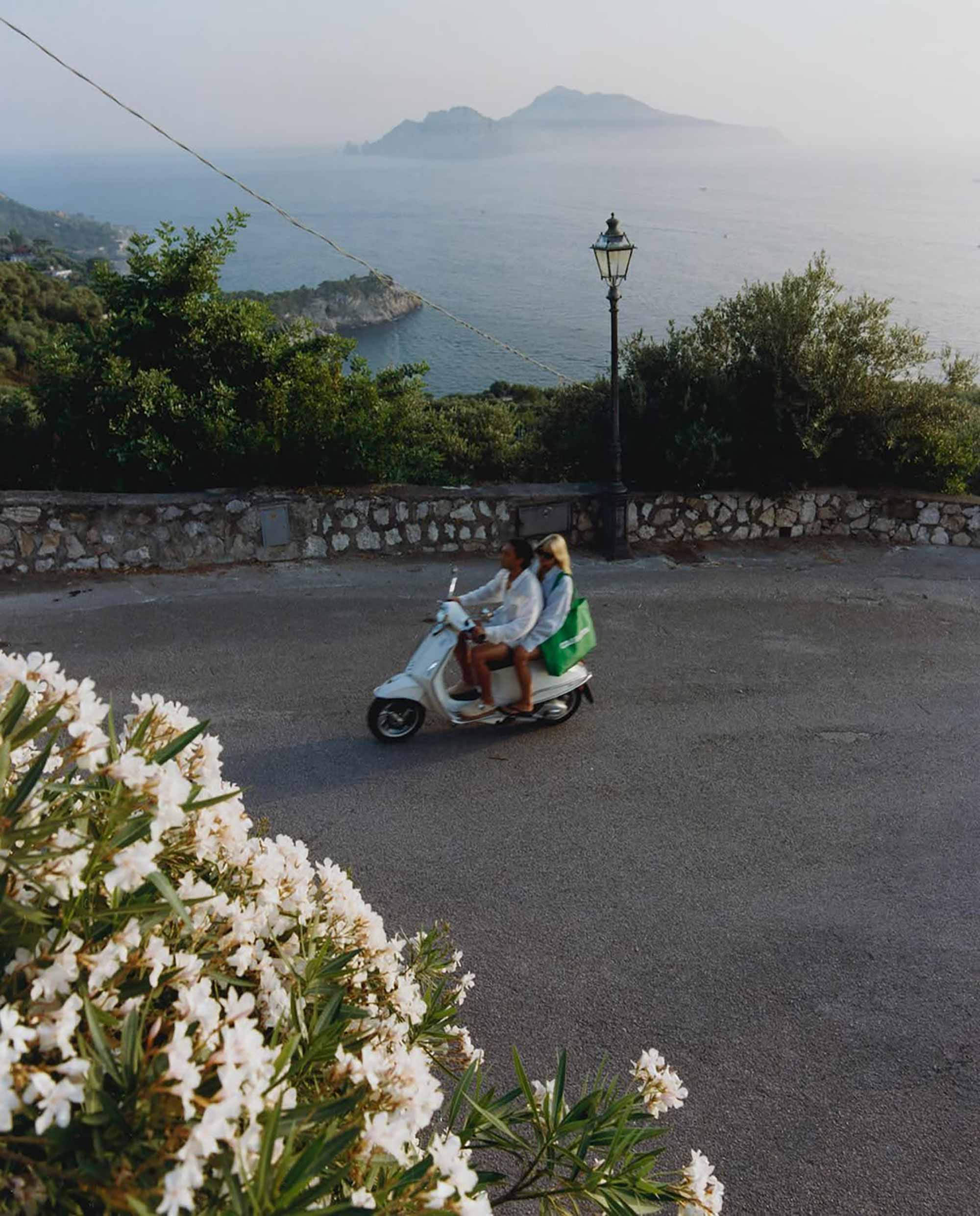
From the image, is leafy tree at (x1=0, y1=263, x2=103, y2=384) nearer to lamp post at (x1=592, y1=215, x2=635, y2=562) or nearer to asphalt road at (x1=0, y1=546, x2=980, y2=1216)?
lamp post at (x1=592, y1=215, x2=635, y2=562)

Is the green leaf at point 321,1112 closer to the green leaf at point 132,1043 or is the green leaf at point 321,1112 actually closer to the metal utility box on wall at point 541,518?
the green leaf at point 132,1043

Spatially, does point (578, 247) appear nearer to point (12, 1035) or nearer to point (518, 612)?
point (518, 612)

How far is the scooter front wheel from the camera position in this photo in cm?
744

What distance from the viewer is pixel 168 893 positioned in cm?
196

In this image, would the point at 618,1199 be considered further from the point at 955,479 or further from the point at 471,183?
the point at 471,183

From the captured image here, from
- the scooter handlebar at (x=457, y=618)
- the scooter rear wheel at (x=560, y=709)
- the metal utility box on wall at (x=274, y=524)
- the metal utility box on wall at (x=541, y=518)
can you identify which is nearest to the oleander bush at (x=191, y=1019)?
the scooter handlebar at (x=457, y=618)

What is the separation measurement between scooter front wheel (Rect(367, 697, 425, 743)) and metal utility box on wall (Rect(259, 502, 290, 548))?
3591mm

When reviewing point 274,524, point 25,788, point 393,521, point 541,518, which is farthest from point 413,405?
point 25,788

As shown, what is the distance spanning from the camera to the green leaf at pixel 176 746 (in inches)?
89.9

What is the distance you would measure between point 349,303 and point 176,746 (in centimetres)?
5642

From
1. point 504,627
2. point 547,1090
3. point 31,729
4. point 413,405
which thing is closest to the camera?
point 31,729

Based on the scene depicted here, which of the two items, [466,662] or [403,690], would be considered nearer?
[403,690]

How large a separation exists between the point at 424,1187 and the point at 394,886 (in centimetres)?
399

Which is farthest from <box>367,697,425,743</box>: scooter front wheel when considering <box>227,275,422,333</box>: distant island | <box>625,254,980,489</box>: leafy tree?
<box>227,275,422,333</box>: distant island
